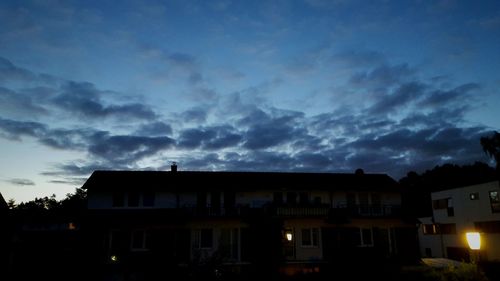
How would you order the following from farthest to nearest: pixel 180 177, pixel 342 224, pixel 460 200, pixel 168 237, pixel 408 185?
pixel 408 185, pixel 460 200, pixel 180 177, pixel 342 224, pixel 168 237

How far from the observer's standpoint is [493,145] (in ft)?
105

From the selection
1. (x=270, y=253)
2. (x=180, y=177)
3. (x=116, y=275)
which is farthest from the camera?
(x=180, y=177)

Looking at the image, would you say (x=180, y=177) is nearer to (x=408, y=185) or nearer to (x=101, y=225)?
(x=101, y=225)

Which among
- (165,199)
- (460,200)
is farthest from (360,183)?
(165,199)

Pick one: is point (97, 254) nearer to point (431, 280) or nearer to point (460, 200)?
point (431, 280)

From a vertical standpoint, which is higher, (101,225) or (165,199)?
(165,199)

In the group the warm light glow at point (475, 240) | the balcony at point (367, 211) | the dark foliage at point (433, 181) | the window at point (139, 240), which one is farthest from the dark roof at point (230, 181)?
the dark foliage at point (433, 181)

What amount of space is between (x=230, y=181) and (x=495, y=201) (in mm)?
25083

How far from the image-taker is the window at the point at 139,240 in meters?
27.2

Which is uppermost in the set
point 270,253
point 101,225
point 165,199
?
point 165,199

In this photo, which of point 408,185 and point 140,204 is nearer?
point 140,204

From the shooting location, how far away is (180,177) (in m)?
31.6

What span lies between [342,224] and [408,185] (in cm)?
5383

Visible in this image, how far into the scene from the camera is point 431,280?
1683 cm
